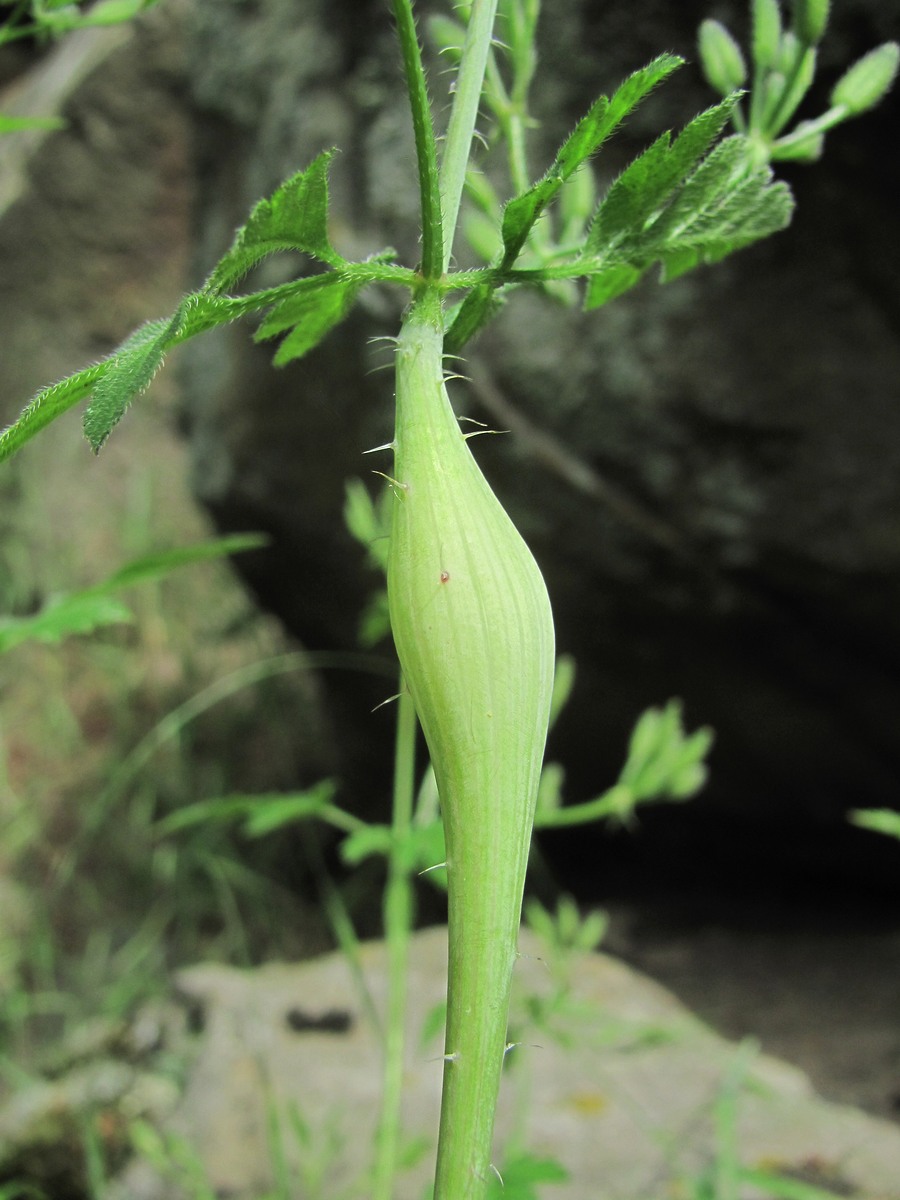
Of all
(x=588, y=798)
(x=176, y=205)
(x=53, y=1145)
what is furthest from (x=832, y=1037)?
(x=176, y=205)

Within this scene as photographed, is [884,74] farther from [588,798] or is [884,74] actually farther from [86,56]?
[86,56]

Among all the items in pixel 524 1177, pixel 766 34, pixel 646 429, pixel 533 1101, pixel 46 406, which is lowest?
pixel 533 1101

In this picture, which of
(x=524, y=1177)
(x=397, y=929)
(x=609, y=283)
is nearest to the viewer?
(x=609, y=283)

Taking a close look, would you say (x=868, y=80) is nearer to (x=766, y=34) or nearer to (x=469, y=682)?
(x=766, y=34)

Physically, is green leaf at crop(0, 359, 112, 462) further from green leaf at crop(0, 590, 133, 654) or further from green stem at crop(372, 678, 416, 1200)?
green stem at crop(372, 678, 416, 1200)

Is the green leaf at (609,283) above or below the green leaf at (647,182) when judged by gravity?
below

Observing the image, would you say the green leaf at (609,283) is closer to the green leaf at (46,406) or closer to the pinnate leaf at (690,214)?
the pinnate leaf at (690,214)

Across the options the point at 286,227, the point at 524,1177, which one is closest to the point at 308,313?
the point at 286,227

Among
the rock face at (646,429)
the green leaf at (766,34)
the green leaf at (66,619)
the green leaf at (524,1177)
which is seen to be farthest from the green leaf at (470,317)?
the rock face at (646,429)
